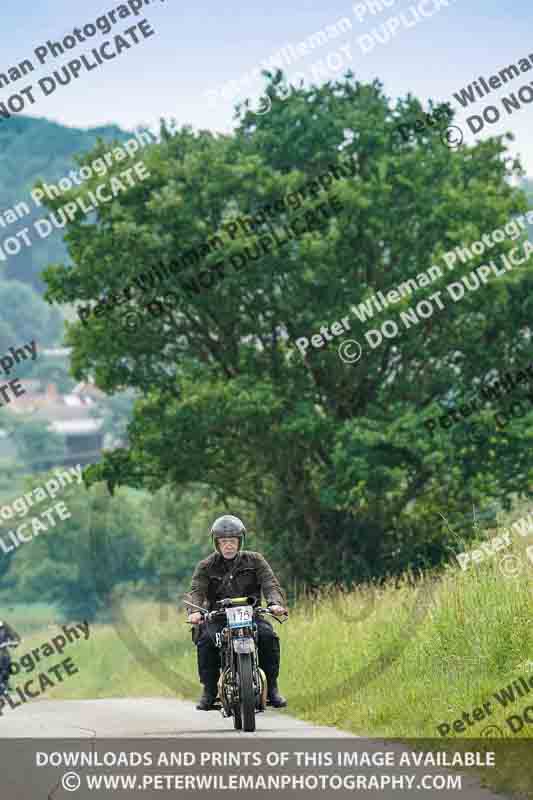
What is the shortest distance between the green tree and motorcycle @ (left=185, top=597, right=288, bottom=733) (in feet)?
63.5

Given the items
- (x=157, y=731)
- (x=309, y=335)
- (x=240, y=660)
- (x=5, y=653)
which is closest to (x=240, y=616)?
(x=240, y=660)

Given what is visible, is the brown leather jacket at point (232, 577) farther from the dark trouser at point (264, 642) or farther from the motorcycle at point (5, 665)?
the motorcycle at point (5, 665)

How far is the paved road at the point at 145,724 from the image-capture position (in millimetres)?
14531

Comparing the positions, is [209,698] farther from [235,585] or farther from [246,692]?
[235,585]

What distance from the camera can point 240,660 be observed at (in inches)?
483

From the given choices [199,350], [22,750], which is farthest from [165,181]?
[22,750]

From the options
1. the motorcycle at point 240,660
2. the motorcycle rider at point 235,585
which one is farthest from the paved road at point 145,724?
the motorcycle rider at point 235,585

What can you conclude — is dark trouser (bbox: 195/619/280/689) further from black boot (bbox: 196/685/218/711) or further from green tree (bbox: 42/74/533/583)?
green tree (bbox: 42/74/533/583)

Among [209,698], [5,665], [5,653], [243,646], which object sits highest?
[5,653]

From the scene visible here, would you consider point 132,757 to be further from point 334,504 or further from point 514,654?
point 334,504

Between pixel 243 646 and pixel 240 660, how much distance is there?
112 millimetres

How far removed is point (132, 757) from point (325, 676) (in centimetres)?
566

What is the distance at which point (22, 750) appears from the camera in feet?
44.6

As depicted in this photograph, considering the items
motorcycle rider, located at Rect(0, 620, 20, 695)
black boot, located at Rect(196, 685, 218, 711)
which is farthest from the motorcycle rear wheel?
motorcycle rider, located at Rect(0, 620, 20, 695)
